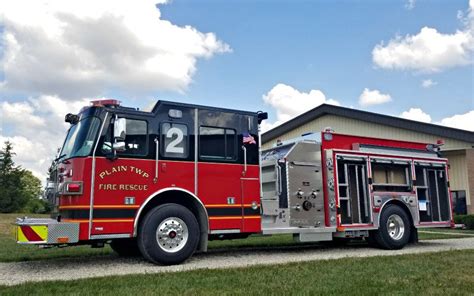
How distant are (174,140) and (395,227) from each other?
→ 6.15m

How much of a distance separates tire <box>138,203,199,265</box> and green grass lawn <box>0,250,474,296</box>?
44.0 inches

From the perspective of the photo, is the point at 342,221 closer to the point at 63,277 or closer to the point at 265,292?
the point at 265,292

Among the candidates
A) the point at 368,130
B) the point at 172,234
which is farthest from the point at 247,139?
the point at 368,130

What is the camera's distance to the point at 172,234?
805 cm

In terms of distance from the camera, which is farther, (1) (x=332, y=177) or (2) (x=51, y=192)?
(1) (x=332, y=177)

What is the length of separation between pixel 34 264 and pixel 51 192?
1503 mm

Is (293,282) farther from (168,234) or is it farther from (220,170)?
(220,170)

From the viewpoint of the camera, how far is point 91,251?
35.6ft

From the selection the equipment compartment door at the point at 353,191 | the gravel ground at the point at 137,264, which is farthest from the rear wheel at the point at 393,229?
the equipment compartment door at the point at 353,191

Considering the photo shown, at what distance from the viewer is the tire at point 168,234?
25.6ft

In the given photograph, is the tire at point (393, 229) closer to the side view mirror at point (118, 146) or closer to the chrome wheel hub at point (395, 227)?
the chrome wheel hub at point (395, 227)

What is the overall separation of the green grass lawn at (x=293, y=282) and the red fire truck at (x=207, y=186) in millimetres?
1386

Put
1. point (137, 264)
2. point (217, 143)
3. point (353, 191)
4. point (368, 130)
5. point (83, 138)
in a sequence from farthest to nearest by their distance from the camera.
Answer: point (368, 130), point (353, 191), point (217, 143), point (137, 264), point (83, 138)

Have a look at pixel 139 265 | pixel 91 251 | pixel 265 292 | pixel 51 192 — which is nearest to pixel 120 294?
pixel 265 292
